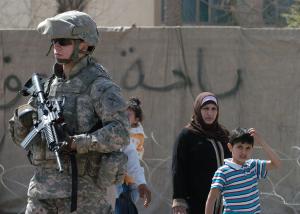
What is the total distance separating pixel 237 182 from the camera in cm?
486

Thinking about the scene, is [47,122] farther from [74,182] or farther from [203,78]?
[203,78]

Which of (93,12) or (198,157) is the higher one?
(93,12)

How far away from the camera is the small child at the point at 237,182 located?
4.82 metres

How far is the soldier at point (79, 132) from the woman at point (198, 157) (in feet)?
3.66

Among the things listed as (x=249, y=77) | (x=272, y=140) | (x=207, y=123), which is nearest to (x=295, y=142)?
(x=272, y=140)

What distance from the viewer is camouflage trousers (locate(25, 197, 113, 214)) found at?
13.0 ft

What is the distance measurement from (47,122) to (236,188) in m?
1.50

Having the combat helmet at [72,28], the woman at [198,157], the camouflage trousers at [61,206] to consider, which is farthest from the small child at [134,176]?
the combat helmet at [72,28]

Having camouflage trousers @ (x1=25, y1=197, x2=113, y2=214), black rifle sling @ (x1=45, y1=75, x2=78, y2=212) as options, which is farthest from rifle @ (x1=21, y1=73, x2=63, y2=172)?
camouflage trousers @ (x1=25, y1=197, x2=113, y2=214)

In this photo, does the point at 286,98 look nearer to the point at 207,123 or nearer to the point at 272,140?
the point at 272,140

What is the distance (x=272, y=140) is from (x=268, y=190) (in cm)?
51

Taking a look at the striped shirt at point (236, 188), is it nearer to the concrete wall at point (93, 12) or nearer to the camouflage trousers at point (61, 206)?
the camouflage trousers at point (61, 206)

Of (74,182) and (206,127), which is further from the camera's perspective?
(206,127)

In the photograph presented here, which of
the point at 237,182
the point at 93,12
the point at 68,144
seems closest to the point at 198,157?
the point at 237,182
